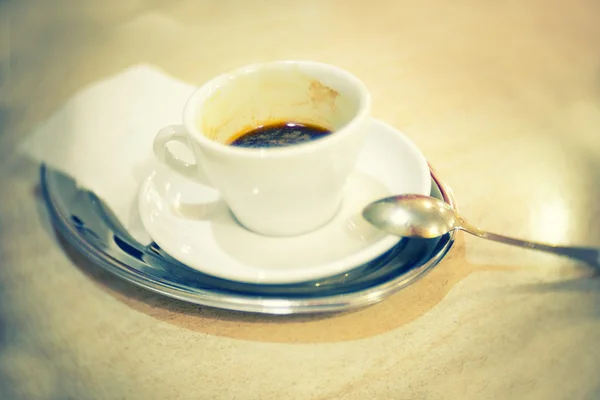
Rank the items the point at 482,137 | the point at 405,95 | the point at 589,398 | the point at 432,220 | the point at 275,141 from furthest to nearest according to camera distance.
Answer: the point at 405,95 < the point at 482,137 < the point at 275,141 < the point at 432,220 < the point at 589,398

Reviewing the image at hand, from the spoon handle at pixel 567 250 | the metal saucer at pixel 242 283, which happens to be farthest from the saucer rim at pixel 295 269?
the spoon handle at pixel 567 250

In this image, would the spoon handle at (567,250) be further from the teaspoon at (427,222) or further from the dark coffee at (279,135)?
the dark coffee at (279,135)

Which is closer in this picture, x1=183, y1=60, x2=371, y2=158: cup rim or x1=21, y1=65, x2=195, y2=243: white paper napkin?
Result: x1=183, y1=60, x2=371, y2=158: cup rim

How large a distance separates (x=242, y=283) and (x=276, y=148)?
0.14 meters

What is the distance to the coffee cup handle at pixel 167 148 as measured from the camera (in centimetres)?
51

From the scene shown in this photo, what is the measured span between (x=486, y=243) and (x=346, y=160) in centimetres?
19

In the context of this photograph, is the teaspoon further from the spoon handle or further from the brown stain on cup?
the brown stain on cup

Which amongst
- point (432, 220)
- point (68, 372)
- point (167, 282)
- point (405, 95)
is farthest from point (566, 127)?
point (68, 372)

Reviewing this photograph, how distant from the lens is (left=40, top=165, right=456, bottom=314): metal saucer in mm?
405

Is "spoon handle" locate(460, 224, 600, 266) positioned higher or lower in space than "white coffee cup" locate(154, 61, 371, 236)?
lower

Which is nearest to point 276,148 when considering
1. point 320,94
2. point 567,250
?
point 320,94

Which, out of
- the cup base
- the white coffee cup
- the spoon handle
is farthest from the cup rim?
the spoon handle

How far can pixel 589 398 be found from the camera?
0.36 metres

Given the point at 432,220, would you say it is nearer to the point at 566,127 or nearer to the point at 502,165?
the point at 502,165
